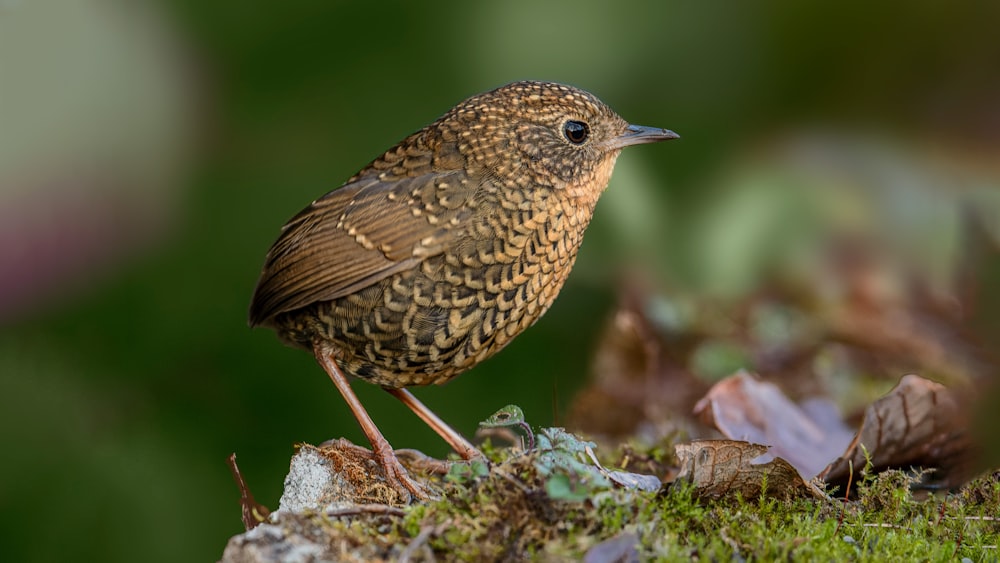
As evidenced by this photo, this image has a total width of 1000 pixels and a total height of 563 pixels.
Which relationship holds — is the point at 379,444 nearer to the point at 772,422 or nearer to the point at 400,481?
the point at 400,481

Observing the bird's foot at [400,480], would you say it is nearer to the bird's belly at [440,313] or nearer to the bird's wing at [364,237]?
the bird's belly at [440,313]

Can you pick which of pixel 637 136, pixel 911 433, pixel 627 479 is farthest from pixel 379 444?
pixel 911 433

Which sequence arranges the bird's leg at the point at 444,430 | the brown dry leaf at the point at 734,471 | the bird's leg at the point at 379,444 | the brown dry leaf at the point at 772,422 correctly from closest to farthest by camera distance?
the brown dry leaf at the point at 734,471
the bird's leg at the point at 379,444
the brown dry leaf at the point at 772,422
the bird's leg at the point at 444,430

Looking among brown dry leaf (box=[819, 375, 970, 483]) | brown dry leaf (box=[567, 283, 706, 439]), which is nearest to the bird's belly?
brown dry leaf (box=[819, 375, 970, 483])

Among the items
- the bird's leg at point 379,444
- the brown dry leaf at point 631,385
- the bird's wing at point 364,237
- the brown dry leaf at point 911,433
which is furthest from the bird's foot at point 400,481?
the brown dry leaf at point 631,385

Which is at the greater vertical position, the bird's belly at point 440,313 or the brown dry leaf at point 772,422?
the bird's belly at point 440,313
